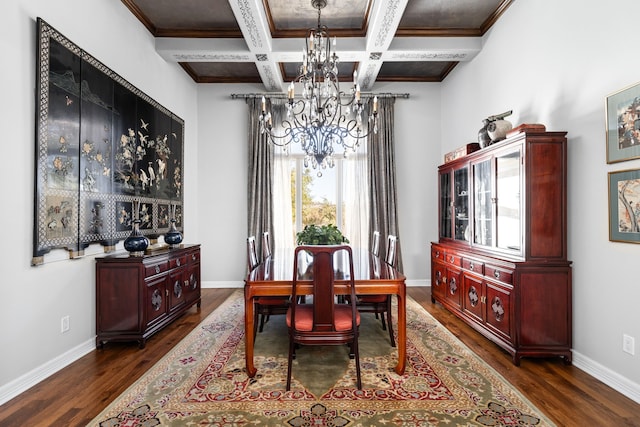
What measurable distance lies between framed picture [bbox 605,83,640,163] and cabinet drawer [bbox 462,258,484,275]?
1.27 m

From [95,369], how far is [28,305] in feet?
2.22

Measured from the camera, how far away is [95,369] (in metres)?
2.40

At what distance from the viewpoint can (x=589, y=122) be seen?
93.7 inches

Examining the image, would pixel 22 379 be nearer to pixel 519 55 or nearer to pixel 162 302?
pixel 162 302

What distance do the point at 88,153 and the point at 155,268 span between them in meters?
1.15

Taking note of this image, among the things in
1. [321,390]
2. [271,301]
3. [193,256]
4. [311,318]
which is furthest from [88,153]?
[321,390]

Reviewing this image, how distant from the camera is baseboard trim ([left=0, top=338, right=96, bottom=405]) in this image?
1990 millimetres

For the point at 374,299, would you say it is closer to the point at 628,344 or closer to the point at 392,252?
the point at 392,252

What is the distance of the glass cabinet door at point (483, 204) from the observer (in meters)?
3.09

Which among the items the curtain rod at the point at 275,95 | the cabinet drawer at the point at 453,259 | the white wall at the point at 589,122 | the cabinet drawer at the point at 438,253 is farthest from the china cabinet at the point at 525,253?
the curtain rod at the point at 275,95

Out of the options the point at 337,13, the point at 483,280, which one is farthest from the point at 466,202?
the point at 337,13

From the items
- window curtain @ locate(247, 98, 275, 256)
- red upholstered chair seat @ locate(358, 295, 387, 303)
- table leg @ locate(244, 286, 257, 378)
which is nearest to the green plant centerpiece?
red upholstered chair seat @ locate(358, 295, 387, 303)

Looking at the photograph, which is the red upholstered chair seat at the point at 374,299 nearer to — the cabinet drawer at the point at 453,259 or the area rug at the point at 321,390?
the area rug at the point at 321,390

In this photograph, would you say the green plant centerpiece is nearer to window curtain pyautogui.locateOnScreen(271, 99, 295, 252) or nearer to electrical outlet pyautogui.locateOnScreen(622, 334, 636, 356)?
electrical outlet pyautogui.locateOnScreen(622, 334, 636, 356)
